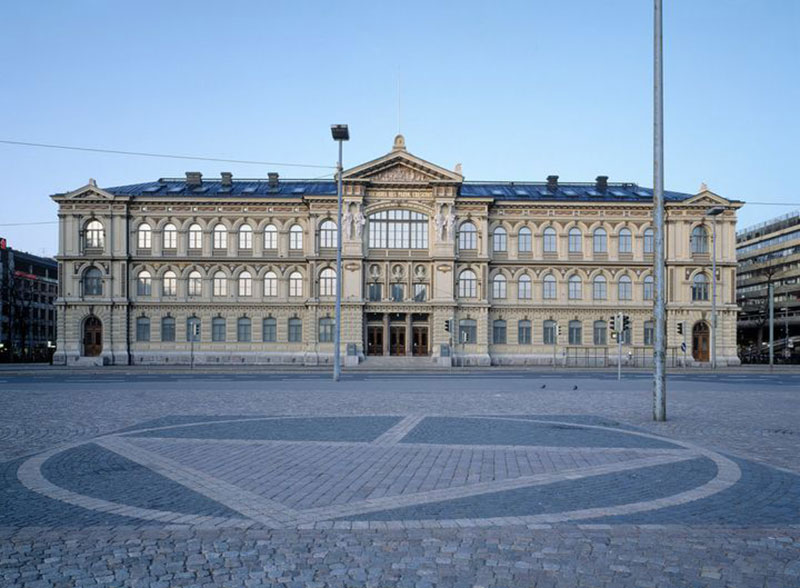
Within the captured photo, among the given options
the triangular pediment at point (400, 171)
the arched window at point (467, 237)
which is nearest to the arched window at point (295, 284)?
the triangular pediment at point (400, 171)

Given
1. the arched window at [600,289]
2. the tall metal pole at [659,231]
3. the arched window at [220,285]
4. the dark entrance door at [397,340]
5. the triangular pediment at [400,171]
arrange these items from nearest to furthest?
1. the tall metal pole at [659,231]
2. the triangular pediment at [400,171]
3. the dark entrance door at [397,340]
4. the arched window at [220,285]
5. the arched window at [600,289]

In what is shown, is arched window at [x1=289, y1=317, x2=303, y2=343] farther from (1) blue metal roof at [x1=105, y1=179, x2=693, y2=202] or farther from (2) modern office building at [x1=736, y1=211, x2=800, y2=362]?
(2) modern office building at [x1=736, y1=211, x2=800, y2=362]

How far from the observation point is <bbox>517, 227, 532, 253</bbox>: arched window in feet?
205

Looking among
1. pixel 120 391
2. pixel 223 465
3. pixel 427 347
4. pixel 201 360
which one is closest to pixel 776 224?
pixel 427 347

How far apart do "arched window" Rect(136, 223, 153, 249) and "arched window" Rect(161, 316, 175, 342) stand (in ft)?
21.5

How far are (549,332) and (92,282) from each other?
4014 centimetres

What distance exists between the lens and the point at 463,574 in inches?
231

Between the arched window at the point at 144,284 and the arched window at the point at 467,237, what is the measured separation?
27.1 m

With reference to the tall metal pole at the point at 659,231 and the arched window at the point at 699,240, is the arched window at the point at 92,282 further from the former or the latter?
the tall metal pole at the point at 659,231

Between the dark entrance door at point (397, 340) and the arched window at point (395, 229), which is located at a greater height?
the arched window at point (395, 229)

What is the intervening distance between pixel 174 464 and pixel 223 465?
31.0 inches

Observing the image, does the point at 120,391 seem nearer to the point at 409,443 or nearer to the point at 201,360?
the point at 409,443

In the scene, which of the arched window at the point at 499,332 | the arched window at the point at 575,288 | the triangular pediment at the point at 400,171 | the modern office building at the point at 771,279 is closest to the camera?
the triangular pediment at the point at 400,171

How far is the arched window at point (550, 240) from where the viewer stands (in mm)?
62562
